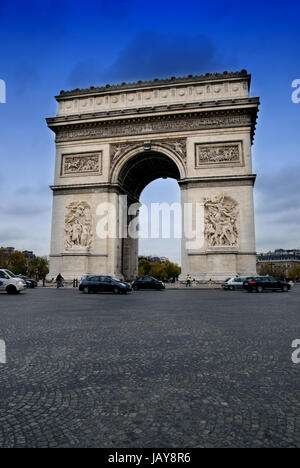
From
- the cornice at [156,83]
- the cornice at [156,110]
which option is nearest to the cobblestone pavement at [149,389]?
the cornice at [156,110]

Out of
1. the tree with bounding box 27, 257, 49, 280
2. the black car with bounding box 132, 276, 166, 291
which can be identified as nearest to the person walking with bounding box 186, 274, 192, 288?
the black car with bounding box 132, 276, 166, 291

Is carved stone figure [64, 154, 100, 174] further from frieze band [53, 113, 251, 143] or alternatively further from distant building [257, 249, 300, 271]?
distant building [257, 249, 300, 271]

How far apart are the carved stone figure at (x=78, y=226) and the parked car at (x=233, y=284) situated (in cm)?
1023

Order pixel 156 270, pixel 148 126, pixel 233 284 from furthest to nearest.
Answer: pixel 156 270 → pixel 148 126 → pixel 233 284

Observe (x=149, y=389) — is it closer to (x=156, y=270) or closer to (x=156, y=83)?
(x=156, y=83)

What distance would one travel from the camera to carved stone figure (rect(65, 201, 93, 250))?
2410 centimetres

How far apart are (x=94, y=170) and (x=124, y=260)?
314 inches

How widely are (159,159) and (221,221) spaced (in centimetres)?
808

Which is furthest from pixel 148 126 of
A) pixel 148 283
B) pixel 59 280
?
pixel 59 280

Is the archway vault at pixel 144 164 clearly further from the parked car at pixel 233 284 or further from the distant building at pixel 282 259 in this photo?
the distant building at pixel 282 259

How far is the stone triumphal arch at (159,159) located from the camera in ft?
72.8

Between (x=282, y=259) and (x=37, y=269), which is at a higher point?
(x=282, y=259)

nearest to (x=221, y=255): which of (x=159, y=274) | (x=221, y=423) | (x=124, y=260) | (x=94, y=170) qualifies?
(x=124, y=260)

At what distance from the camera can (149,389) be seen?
9.59 ft
